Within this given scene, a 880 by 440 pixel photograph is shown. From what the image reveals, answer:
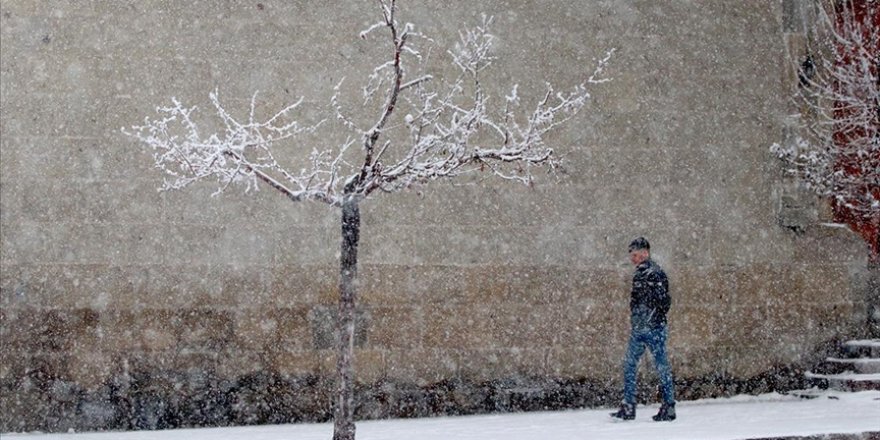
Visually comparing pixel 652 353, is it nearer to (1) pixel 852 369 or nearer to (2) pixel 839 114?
(1) pixel 852 369

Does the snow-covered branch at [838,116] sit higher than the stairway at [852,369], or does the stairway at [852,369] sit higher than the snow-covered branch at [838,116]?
the snow-covered branch at [838,116]

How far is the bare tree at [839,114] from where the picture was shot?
11711 mm

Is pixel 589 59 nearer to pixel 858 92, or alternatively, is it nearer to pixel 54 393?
pixel 858 92

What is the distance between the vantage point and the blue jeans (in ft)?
32.2

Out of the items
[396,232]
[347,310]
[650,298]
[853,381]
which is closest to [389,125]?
[396,232]

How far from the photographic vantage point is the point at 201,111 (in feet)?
34.1

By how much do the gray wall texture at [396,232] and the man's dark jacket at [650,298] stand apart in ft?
4.13

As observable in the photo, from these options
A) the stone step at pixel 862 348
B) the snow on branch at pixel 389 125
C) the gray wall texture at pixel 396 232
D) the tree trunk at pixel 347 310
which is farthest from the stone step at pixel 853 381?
the tree trunk at pixel 347 310

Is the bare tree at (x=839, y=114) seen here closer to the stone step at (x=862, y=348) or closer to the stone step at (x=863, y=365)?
the stone step at (x=862, y=348)

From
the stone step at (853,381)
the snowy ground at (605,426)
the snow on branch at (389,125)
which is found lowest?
the snowy ground at (605,426)

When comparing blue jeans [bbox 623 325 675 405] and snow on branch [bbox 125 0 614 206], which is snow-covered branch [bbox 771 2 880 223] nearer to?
snow on branch [bbox 125 0 614 206]

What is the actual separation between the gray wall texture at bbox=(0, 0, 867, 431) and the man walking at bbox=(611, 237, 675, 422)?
1152mm

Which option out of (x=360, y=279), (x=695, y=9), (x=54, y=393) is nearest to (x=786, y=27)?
(x=695, y=9)

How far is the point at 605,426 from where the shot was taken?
31.7 feet
